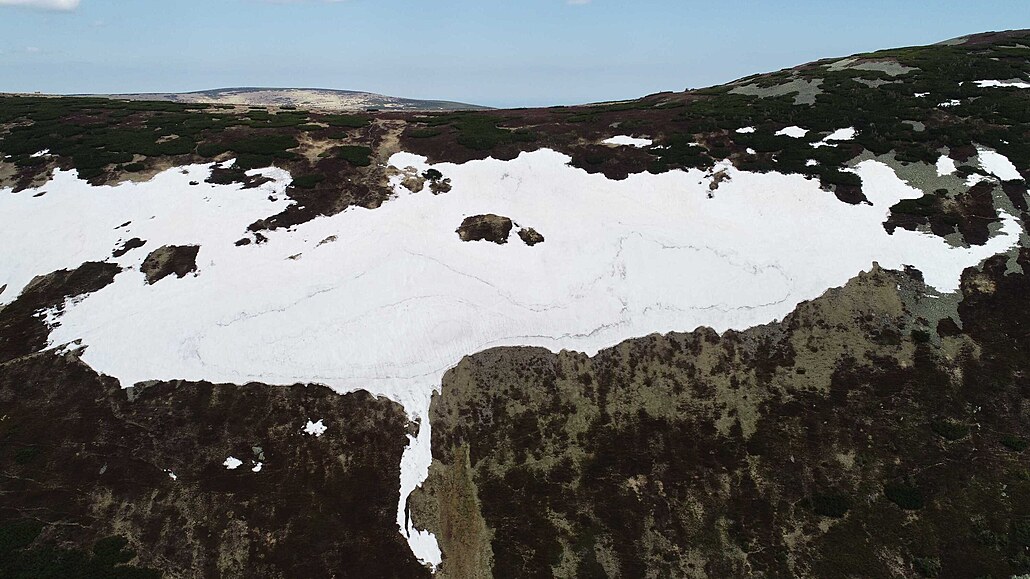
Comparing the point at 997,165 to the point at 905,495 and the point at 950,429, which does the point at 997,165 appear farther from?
the point at 905,495

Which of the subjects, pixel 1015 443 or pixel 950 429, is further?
pixel 950 429

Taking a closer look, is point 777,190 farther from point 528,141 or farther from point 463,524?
point 463,524

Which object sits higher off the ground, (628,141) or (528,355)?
(628,141)

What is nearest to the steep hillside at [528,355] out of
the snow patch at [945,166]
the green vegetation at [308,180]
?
the snow patch at [945,166]

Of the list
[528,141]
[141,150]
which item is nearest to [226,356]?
[141,150]

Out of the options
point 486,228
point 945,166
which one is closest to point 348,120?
point 486,228
